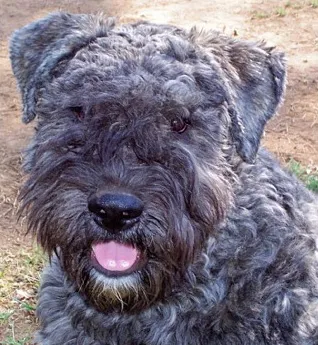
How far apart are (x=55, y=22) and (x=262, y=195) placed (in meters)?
1.48

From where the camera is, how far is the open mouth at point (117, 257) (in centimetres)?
401

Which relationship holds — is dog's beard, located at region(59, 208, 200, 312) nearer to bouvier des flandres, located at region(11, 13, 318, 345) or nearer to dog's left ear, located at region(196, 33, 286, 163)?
bouvier des flandres, located at region(11, 13, 318, 345)

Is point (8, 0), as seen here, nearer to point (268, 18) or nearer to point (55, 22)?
point (268, 18)

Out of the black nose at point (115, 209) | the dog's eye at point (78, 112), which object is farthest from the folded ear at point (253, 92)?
the black nose at point (115, 209)

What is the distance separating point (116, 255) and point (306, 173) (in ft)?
11.8

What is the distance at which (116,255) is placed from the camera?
4.03m

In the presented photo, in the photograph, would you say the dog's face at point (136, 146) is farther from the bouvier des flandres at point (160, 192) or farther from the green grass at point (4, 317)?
the green grass at point (4, 317)

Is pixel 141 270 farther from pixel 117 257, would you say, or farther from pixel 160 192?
pixel 160 192

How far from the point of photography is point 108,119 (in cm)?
408

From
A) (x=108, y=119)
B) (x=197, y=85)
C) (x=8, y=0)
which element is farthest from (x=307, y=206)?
(x=8, y=0)

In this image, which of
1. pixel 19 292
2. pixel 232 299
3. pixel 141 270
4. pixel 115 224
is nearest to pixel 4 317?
pixel 19 292

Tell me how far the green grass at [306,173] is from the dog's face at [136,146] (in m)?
2.36

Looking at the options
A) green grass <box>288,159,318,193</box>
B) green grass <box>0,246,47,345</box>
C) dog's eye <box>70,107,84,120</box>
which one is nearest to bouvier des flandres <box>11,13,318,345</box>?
dog's eye <box>70,107,84,120</box>

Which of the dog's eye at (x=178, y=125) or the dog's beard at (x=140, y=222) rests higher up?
the dog's eye at (x=178, y=125)
